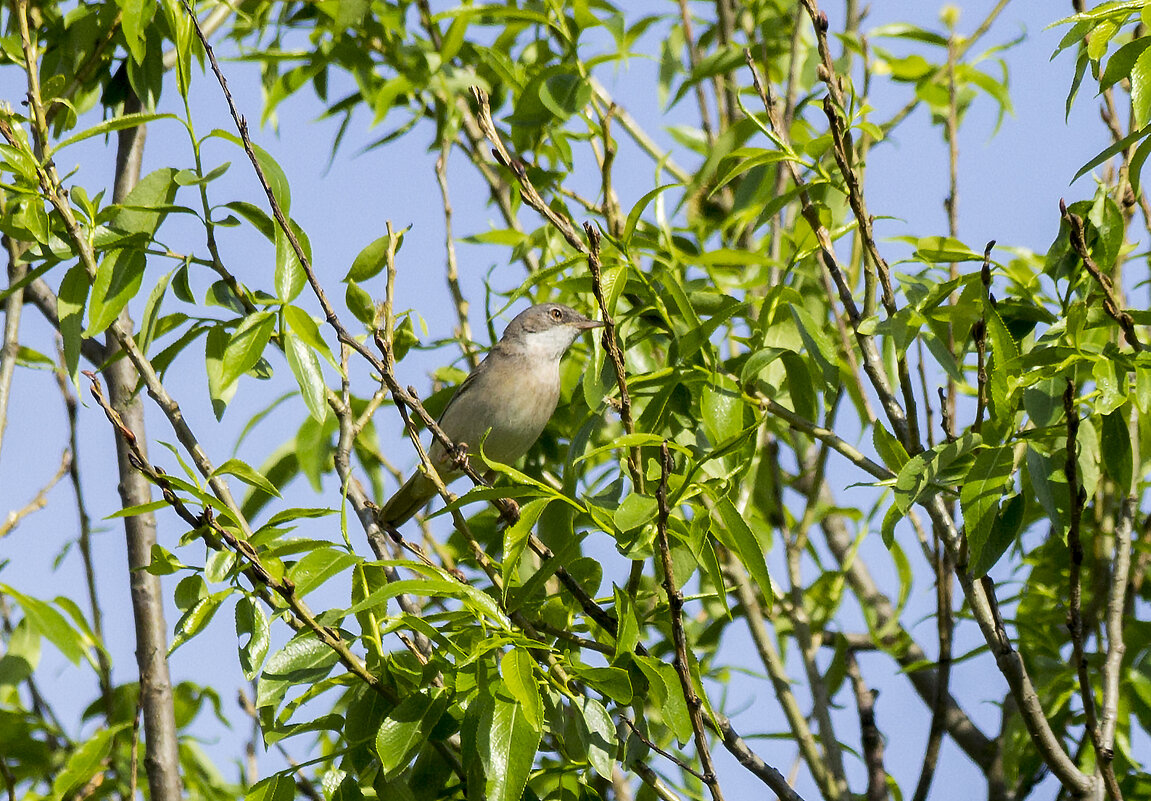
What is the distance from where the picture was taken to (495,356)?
6.07 metres

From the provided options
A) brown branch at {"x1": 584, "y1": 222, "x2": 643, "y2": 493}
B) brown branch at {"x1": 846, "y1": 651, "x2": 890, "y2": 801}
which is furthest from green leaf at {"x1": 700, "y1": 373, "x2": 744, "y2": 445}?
brown branch at {"x1": 846, "y1": 651, "x2": 890, "y2": 801}

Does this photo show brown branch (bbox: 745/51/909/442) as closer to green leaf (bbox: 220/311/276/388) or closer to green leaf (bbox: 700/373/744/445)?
green leaf (bbox: 700/373/744/445)

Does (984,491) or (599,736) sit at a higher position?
(984,491)

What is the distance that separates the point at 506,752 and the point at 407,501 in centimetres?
388

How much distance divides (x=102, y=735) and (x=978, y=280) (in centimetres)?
308

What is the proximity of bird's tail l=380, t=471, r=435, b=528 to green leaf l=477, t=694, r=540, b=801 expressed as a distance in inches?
134

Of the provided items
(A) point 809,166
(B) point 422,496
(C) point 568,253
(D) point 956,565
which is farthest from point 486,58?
(D) point 956,565

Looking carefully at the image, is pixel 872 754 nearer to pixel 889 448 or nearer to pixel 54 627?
pixel 889 448

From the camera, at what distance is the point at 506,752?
2.60m

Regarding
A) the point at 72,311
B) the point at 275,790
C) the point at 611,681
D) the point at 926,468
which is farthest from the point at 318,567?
the point at 926,468

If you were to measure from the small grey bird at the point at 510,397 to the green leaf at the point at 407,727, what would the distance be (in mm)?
2662

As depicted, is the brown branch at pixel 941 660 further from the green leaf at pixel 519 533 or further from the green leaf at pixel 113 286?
the green leaf at pixel 113 286

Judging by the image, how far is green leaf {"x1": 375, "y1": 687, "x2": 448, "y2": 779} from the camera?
8.89 feet

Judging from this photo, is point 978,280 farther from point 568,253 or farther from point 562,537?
point 568,253
